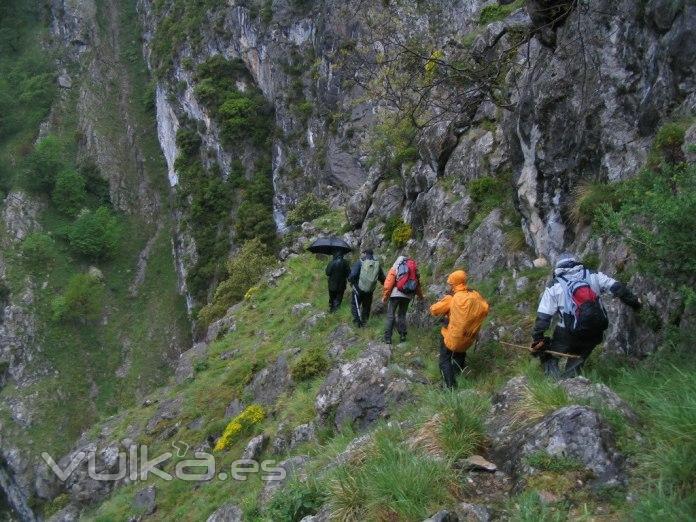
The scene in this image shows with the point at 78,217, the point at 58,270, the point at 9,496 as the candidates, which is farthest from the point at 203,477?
the point at 78,217

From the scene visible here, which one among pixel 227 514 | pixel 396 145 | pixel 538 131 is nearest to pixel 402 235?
pixel 396 145

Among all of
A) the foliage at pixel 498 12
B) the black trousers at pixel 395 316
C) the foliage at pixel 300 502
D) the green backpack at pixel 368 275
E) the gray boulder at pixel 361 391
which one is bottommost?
the gray boulder at pixel 361 391

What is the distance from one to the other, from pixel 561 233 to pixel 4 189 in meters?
51.1

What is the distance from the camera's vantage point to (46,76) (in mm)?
54594

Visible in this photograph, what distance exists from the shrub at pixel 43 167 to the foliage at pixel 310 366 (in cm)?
4454

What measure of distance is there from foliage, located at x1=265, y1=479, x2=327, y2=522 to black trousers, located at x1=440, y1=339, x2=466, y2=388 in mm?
2583

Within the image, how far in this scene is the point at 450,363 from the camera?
6836 mm

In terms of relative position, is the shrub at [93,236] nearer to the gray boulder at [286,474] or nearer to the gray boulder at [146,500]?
the gray boulder at [146,500]

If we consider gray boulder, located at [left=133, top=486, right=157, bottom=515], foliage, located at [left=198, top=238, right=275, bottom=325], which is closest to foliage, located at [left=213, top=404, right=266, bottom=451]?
gray boulder, located at [left=133, top=486, right=157, bottom=515]

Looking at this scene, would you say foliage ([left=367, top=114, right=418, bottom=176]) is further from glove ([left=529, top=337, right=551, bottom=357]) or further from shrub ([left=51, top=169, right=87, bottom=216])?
shrub ([left=51, top=169, right=87, bottom=216])

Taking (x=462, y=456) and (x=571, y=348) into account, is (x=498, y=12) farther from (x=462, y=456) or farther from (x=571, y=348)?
(x=462, y=456)

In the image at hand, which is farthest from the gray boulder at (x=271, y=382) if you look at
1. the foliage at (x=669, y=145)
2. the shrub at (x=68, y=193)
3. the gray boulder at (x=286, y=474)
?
the shrub at (x=68, y=193)

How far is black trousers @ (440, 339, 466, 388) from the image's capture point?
684cm

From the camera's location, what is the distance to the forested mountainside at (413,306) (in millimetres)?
4062
